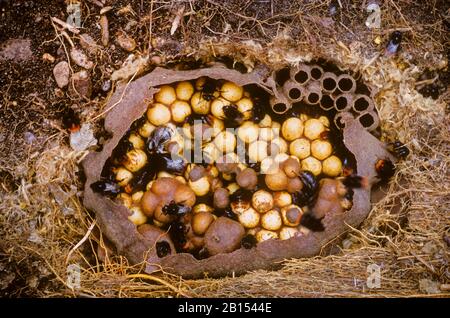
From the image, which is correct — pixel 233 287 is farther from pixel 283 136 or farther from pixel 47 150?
pixel 47 150

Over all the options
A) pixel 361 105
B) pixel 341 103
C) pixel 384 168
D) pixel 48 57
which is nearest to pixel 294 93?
pixel 341 103

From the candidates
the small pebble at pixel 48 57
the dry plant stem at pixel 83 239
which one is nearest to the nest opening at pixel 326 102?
the dry plant stem at pixel 83 239

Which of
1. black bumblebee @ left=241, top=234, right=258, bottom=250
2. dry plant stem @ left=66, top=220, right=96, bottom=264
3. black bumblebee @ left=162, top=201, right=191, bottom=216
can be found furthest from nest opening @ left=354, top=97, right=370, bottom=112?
dry plant stem @ left=66, top=220, right=96, bottom=264

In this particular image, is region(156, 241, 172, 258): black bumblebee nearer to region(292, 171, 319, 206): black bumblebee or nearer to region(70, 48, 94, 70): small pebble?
region(292, 171, 319, 206): black bumblebee

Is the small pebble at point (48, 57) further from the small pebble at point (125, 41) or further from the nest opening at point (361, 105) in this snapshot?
the nest opening at point (361, 105)

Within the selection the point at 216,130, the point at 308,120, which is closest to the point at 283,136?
Result: the point at 308,120
